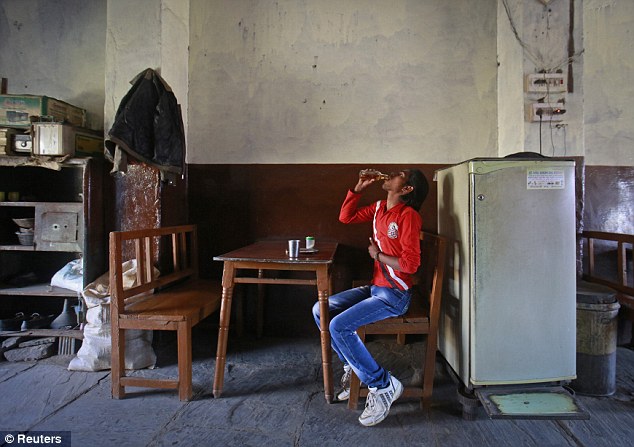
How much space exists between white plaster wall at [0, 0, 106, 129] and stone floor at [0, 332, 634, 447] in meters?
2.45

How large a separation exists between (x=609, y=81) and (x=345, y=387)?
344cm

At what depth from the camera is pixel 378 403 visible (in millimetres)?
2104

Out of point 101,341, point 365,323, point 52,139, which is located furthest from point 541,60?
point 101,341

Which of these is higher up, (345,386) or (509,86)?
(509,86)

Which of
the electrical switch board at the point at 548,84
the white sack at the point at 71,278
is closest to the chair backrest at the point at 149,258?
the white sack at the point at 71,278

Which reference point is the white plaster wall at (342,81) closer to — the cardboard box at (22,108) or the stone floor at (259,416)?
the cardboard box at (22,108)

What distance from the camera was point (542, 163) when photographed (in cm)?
208

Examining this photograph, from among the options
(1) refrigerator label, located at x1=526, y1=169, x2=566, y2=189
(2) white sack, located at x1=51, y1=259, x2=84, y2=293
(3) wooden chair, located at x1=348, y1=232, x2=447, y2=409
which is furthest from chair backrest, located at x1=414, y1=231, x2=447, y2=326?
(2) white sack, located at x1=51, y1=259, x2=84, y2=293

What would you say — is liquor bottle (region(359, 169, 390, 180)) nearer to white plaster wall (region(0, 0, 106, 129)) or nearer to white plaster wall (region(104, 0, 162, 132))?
white plaster wall (region(104, 0, 162, 132))

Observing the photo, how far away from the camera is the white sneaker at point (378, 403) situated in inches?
81.4

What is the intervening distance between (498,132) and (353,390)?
2555mm

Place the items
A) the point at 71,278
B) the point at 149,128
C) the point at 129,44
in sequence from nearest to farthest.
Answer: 1. the point at 149,128
2. the point at 71,278
3. the point at 129,44

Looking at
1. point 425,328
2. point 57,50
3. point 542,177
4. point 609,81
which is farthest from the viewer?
point 57,50

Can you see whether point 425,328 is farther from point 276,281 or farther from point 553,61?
point 553,61
